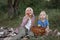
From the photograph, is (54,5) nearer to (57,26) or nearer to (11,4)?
(11,4)

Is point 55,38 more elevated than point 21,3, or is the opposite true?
point 21,3

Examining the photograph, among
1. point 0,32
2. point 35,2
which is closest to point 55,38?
point 0,32

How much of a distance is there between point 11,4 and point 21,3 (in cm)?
189

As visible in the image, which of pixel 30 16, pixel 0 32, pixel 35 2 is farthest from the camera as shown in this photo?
pixel 35 2

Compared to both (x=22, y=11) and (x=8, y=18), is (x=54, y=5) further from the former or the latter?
(x=8, y=18)

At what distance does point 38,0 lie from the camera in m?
16.8

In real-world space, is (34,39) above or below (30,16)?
below

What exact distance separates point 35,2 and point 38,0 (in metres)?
0.34

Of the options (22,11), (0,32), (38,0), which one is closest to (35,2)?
(38,0)

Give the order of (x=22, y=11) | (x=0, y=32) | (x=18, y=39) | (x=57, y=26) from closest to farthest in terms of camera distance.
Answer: (x=18, y=39), (x=0, y=32), (x=57, y=26), (x=22, y=11)

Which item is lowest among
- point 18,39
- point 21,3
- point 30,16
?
point 18,39

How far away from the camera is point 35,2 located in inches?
651

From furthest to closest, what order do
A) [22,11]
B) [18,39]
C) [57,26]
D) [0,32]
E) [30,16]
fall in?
[22,11], [57,26], [0,32], [30,16], [18,39]

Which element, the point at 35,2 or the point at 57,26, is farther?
the point at 35,2
